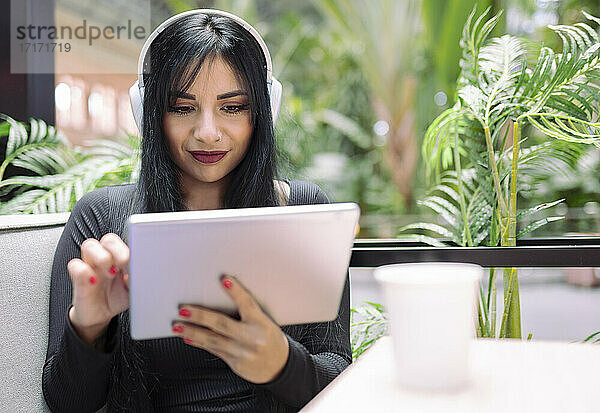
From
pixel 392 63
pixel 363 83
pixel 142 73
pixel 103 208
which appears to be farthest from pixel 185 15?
pixel 363 83

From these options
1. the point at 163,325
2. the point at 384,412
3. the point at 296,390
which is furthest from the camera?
the point at 296,390

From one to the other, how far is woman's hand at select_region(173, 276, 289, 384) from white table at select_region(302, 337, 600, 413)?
0.30 feet

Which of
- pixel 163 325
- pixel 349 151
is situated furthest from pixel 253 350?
pixel 349 151

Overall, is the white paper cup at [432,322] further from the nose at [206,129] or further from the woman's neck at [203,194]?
the woman's neck at [203,194]

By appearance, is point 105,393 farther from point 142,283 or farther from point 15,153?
point 15,153

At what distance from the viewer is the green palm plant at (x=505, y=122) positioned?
49.7 inches

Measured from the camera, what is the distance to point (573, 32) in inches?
51.9

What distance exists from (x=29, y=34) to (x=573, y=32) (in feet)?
4.94

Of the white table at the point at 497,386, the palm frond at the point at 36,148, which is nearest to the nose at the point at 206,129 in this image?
the white table at the point at 497,386

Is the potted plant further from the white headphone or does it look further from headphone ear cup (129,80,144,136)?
headphone ear cup (129,80,144,136)

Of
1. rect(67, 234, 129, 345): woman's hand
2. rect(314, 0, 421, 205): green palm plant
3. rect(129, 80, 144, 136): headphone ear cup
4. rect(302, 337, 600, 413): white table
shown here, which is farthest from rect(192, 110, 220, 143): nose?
rect(314, 0, 421, 205): green palm plant

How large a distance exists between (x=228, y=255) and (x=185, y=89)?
0.53 meters

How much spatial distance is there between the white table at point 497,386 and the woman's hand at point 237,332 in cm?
9

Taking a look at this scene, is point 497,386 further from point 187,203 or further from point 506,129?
point 506,129
